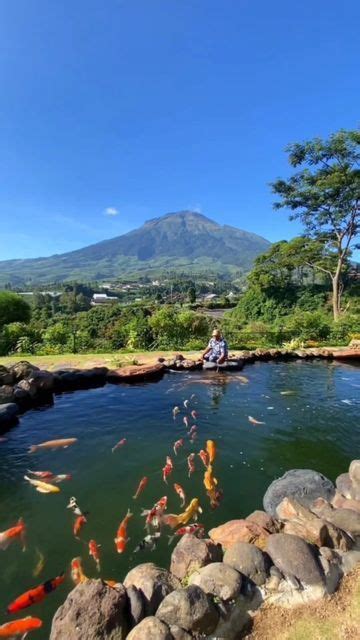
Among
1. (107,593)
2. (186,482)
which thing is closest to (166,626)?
(107,593)

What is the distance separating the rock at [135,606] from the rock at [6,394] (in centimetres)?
753

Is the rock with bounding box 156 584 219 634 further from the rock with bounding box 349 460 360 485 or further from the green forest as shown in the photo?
the green forest

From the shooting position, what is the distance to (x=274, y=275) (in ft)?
139

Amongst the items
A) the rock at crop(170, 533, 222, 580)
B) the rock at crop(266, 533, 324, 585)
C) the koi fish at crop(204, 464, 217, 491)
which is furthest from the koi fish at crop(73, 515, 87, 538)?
the rock at crop(266, 533, 324, 585)

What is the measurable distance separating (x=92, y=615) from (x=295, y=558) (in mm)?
2125

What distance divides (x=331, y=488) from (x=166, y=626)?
351cm

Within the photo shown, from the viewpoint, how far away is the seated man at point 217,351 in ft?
45.4

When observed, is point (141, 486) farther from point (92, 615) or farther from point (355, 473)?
point (355, 473)

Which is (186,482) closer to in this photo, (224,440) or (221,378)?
(224,440)

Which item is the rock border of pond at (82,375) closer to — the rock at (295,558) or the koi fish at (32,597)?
the koi fish at (32,597)

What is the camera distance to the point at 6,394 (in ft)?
32.9

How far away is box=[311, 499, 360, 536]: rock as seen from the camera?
182 inches

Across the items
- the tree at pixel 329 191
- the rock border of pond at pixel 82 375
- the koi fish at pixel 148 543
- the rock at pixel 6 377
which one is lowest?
the koi fish at pixel 148 543

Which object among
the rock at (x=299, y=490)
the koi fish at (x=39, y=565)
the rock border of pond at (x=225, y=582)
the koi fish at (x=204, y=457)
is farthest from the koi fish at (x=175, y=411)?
the koi fish at (x=39, y=565)
